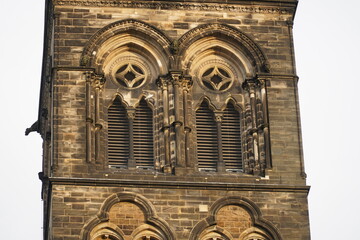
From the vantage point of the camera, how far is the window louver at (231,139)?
5309 cm

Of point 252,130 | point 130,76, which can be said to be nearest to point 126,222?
point 252,130

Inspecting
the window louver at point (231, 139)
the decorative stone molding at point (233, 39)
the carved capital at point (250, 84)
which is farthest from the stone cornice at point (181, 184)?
the decorative stone molding at point (233, 39)

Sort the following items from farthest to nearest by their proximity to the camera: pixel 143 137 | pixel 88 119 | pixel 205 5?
pixel 205 5
pixel 143 137
pixel 88 119

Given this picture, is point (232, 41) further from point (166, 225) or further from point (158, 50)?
point (166, 225)

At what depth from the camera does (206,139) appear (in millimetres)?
53406

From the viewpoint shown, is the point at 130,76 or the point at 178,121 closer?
the point at 178,121

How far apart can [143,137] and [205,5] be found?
15.0 ft

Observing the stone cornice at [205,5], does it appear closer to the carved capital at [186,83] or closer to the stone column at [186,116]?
the carved capital at [186,83]

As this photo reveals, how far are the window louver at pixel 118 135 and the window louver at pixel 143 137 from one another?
0.28m

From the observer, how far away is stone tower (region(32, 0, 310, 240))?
168ft

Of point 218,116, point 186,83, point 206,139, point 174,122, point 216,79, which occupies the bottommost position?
point 206,139

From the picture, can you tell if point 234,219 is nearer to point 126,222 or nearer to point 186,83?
point 126,222

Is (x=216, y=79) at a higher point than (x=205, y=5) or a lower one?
lower

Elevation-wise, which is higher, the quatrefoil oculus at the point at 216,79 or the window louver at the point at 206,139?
the quatrefoil oculus at the point at 216,79
